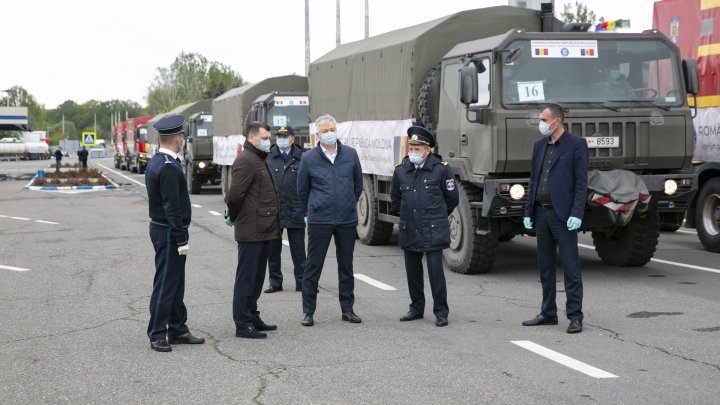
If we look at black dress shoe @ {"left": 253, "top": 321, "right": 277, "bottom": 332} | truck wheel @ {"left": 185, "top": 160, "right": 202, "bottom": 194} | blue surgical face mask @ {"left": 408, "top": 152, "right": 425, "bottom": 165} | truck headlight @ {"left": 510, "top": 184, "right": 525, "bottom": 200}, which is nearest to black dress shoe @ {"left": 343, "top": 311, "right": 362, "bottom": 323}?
black dress shoe @ {"left": 253, "top": 321, "right": 277, "bottom": 332}

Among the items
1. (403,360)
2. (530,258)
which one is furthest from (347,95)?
(403,360)

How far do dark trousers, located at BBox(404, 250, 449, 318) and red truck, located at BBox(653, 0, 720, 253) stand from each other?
5.73 m

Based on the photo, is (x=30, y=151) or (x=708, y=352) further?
(x=30, y=151)

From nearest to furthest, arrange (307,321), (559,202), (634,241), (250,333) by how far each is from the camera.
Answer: (250,333) < (559,202) < (307,321) < (634,241)

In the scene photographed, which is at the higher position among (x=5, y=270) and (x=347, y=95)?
(x=347, y=95)

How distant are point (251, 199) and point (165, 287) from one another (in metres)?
1.03

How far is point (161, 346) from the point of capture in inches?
288

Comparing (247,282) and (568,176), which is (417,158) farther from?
(247,282)

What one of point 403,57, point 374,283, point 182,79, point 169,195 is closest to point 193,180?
point 403,57

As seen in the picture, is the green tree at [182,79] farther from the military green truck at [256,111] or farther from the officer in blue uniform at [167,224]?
the officer in blue uniform at [167,224]

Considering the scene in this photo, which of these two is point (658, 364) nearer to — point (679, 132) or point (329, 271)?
point (679, 132)

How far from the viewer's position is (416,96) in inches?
495

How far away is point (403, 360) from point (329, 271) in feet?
17.0

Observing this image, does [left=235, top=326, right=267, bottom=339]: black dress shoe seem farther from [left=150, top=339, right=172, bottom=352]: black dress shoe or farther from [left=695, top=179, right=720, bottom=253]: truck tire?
[left=695, top=179, right=720, bottom=253]: truck tire
